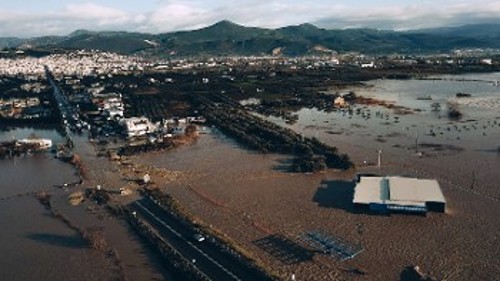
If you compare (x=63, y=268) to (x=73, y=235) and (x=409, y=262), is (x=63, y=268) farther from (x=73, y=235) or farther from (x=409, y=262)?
(x=409, y=262)

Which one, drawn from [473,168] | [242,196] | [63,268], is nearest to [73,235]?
[63,268]

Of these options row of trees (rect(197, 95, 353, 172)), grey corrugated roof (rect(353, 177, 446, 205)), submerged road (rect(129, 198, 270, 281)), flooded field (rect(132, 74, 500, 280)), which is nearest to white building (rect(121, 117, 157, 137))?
flooded field (rect(132, 74, 500, 280))

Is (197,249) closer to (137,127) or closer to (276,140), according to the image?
(276,140)

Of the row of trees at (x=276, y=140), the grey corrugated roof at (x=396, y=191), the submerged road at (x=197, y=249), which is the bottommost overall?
the submerged road at (x=197, y=249)

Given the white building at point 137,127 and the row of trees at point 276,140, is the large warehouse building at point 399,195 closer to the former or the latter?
the row of trees at point 276,140

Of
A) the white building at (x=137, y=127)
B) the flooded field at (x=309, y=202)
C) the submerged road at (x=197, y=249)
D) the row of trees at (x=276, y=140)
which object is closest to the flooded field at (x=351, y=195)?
the flooded field at (x=309, y=202)

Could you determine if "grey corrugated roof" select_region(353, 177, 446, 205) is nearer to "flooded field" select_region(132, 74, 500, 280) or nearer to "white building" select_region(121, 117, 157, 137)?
"flooded field" select_region(132, 74, 500, 280)
